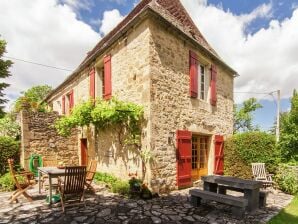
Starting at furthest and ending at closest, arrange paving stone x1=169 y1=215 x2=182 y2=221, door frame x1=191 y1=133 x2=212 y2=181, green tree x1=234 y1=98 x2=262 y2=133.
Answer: green tree x1=234 y1=98 x2=262 y2=133 → door frame x1=191 y1=133 x2=212 y2=181 → paving stone x1=169 y1=215 x2=182 y2=221

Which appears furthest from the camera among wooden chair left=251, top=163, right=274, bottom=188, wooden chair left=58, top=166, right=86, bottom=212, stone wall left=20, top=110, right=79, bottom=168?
stone wall left=20, top=110, right=79, bottom=168

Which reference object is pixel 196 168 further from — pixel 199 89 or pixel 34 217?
pixel 34 217

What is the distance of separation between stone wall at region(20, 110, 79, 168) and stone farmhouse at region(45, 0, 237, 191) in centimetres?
44

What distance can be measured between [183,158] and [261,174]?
9.97 feet

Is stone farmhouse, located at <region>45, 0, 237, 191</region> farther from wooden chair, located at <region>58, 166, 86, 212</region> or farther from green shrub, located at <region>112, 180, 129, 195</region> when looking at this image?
wooden chair, located at <region>58, 166, 86, 212</region>

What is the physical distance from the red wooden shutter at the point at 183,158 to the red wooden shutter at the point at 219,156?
2184mm

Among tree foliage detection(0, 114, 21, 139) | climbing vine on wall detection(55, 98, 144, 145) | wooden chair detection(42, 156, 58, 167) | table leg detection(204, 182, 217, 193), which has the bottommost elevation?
table leg detection(204, 182, 217, 193)

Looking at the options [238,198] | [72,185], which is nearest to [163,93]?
[238,198]

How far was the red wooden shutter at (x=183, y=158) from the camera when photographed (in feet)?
23.8

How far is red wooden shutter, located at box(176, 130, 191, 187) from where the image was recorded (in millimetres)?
7254

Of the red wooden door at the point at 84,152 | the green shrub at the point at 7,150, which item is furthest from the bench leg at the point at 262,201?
the green shrub at the point at 7,150

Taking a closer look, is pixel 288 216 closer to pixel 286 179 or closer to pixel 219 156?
pixel 286 179

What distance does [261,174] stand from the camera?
26.0ft

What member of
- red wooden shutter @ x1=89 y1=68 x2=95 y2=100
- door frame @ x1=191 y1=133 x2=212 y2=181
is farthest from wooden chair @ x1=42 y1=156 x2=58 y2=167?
door frame @ x1=191 y1=133 x2=212 y2=181
